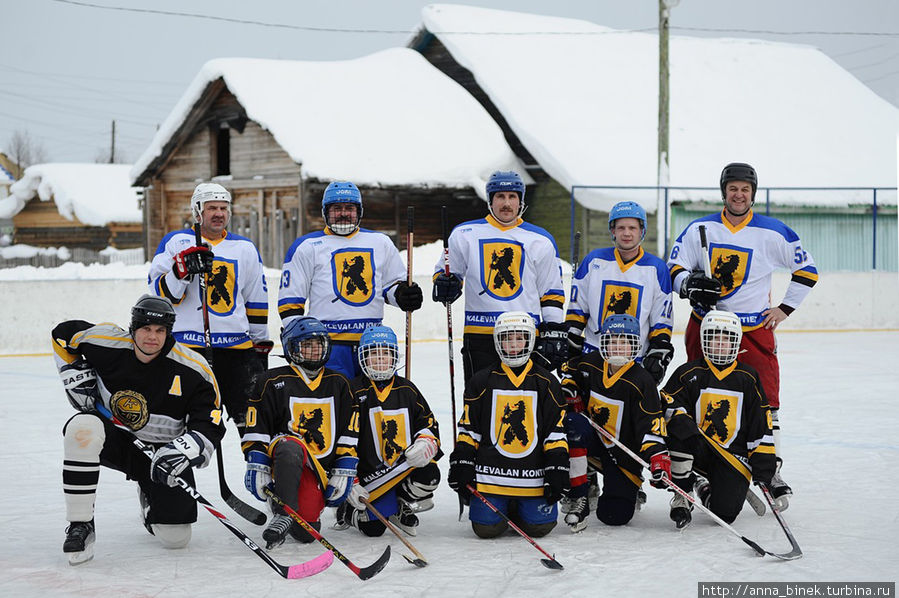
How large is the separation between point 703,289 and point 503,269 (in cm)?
87

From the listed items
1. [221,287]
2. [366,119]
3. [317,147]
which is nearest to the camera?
[221,287]

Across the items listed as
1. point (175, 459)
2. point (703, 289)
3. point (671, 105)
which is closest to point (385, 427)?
point (175, 459)

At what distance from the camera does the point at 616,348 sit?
4.65 meters

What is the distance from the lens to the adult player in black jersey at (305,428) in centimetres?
423

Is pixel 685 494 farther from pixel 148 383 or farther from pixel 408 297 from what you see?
pixel 148 383

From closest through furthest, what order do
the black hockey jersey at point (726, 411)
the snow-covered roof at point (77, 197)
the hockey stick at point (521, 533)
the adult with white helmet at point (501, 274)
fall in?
1. the hockey stick at point (521, 533)
2. the black hockey jersey at point (726, 411)
3. the adult with white helmet at point (501, 274)
4. the snow-covered roof at point (77, 197)

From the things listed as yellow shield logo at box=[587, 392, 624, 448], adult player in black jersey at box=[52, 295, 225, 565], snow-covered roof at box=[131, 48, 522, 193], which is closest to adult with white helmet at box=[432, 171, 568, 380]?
yellow shield logo at box=[587, 392, 624, 448]

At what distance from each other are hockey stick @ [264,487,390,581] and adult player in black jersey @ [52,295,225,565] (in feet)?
1.01

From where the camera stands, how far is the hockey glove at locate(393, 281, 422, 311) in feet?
15.9

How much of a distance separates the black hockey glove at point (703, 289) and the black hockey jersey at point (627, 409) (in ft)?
1.44

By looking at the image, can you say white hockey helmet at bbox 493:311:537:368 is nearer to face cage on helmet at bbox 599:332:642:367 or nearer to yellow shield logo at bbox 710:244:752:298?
face cage on helmet at bbox 599:332:642:367

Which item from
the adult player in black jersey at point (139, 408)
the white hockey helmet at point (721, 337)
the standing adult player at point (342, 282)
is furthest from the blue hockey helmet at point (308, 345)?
the white hockey helmet at point (721, 337)

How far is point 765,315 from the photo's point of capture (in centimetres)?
514

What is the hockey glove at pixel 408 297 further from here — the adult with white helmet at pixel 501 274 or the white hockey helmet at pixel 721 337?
the white hockey helmet at pixel 721 337
